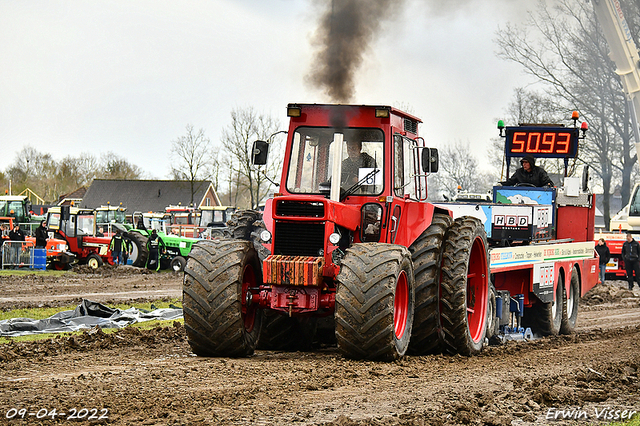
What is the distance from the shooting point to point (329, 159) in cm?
949

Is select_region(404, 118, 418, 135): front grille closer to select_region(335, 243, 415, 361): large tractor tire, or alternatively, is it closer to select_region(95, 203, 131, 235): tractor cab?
select_region(335, 243, 415, 361): large tractor tire

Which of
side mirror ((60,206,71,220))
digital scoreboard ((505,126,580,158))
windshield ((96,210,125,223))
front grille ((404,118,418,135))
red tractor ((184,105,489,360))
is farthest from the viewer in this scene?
windshield ((96,210,125,223))

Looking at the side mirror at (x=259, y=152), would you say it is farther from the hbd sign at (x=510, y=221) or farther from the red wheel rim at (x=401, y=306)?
the hbd sign at (x=510, y=221)

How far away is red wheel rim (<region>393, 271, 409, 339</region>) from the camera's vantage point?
28.4 feet

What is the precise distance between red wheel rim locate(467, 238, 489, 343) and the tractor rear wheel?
122 inches

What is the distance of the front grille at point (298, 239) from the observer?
859 centimetres

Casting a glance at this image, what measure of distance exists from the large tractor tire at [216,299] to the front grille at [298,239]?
41cm

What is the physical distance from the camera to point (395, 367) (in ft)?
26.4

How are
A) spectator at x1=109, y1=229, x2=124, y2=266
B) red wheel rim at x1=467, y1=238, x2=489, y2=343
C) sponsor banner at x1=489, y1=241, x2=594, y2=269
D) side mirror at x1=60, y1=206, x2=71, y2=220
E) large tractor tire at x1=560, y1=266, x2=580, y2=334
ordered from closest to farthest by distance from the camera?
red wheel rim at x1=467, y1=238, x2=489, y2=343, sponsor banner at x1=489, y1=241, x2=594, y2=269, large tractor tire at x1=560, y1=266, x2=580, y2=334, spectator at x1=109, y1=229, x2=124, y2=266, side mirror at x1=60, y1=206, x2=71, y2=220

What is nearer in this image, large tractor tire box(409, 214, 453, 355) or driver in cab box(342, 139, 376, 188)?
large tractor tire box(409, 214, 453, 355)

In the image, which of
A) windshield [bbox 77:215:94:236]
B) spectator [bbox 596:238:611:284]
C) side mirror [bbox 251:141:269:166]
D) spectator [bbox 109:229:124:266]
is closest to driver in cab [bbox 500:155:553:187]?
side mirror [bbox 251:141:269:166]

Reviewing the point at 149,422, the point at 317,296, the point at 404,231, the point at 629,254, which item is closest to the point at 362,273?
the point at 317,296

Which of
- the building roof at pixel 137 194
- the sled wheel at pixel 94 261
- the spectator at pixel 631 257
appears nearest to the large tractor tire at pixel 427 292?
the spectator at pixel 631 257

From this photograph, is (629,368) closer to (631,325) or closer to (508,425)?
(508,425)
